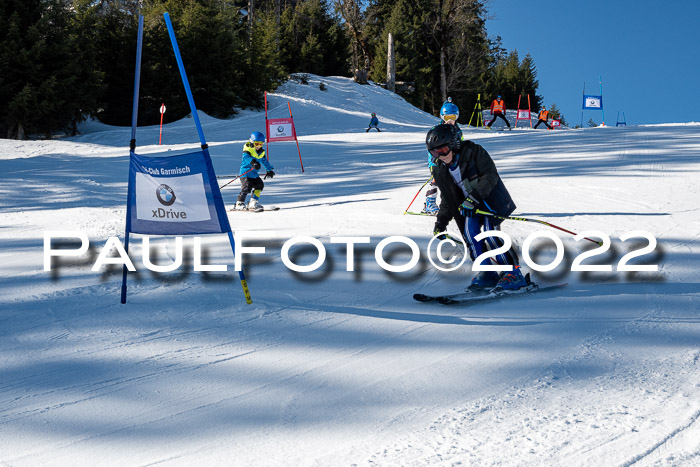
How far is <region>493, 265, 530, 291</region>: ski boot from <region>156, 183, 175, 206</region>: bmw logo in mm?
2884

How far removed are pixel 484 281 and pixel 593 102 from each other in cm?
3459

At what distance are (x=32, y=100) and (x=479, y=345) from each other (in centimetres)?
2252

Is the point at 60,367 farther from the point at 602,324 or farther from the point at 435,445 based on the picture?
the point at 602,324

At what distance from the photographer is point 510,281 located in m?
5.31

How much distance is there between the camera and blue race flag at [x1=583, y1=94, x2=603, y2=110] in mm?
35875

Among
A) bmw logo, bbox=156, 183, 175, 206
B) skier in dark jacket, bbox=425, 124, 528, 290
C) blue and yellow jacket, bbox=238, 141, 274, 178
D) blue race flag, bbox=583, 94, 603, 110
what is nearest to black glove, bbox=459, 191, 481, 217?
skier in dark jacket, bbox=425, 124, 528, 290

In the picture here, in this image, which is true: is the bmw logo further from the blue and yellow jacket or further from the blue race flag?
the blue race flag

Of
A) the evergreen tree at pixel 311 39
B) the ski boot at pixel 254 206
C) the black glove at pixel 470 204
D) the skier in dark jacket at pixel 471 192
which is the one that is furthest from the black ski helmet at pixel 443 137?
the evergreen tree at pixel 311 39

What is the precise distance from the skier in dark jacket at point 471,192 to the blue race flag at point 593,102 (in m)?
34.0

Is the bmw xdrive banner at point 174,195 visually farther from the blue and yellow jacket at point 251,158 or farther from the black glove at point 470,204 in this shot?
the blue and yellow jacket at point 251,158

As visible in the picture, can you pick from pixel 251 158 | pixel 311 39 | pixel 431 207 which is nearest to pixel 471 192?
pixel 431 207

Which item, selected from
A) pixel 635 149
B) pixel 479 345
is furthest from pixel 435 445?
pixel 635 149

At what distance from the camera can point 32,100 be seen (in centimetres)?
2194

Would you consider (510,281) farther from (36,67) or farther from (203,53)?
(203,53)
